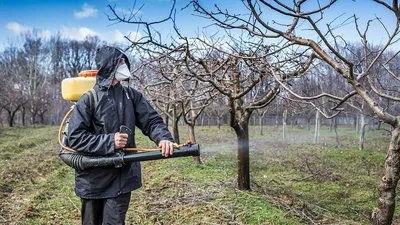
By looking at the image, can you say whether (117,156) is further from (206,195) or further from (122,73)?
(206,195)

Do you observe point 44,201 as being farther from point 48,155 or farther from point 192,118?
point 48,155

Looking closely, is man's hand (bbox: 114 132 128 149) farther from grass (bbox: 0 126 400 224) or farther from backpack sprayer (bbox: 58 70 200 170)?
grass (bbox: 0 126 400 224)

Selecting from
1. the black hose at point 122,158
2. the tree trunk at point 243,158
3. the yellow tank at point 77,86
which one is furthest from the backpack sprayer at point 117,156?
the tree trunk at point 243,158

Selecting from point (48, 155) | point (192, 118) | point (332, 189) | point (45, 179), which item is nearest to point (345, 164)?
point (332, 189)

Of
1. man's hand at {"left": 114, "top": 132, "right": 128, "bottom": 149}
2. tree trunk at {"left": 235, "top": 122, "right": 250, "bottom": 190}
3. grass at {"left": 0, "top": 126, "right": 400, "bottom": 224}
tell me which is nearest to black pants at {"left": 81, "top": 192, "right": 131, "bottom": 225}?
man's hand at {"left": 114, "top": 132, "right": 128, "bottom": 149}

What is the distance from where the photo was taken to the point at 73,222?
13.7ft

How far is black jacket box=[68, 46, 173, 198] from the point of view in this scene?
2.36 metres

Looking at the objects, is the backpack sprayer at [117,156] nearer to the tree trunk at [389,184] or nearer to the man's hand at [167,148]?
the man's hand at [167,148]

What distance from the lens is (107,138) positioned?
2.34 metres

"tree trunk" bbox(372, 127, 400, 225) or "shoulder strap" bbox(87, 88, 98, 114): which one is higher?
"shoulder strap" bbox(87, 88, 98, 114)

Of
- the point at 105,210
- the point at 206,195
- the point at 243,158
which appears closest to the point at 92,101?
the point at 105,210

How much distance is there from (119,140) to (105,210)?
1.85 feet

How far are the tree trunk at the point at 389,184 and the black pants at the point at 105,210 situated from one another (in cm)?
212

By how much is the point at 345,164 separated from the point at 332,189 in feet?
12.8
